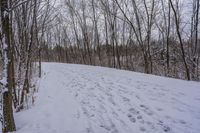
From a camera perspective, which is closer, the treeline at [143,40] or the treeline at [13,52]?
the treeline at [13,52]

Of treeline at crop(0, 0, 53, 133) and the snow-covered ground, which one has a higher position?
treeline at crop(0, 0, 53, 133)

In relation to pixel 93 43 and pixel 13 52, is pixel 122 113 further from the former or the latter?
pixel 93 43

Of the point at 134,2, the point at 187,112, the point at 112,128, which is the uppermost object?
the point at 134,2

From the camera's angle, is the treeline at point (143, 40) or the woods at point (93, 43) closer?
the woods at point (93, 43)

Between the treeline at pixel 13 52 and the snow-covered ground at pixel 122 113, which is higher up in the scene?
the treeline at pixel 13 52

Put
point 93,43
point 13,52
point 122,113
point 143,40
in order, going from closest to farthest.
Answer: point 122,113, point 13,52, point 143,40, point 93,43

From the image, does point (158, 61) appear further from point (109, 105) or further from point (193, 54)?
point (109, 105)

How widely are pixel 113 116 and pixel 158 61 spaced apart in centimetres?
1399

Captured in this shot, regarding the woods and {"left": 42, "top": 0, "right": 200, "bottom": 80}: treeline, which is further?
{"left": 42, "top": 0, "right": 200, "bottom": 80}: treeline

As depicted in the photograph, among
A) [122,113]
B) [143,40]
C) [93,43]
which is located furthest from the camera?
[93,43]

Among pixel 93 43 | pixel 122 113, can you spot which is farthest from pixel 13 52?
pixel 93 43

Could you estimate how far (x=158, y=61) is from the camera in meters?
16.5

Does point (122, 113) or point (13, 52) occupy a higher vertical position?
point (13, 52)

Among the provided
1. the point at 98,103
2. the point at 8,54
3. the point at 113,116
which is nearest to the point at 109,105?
the point at 98,103
